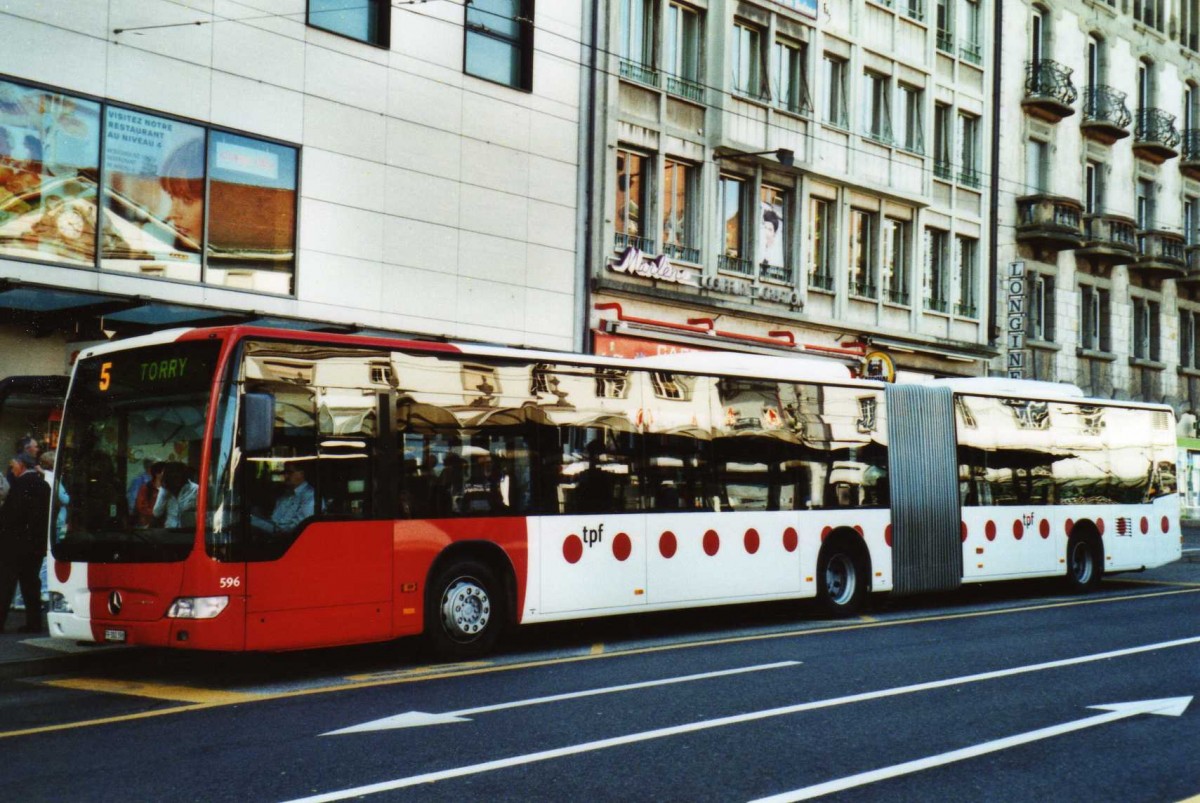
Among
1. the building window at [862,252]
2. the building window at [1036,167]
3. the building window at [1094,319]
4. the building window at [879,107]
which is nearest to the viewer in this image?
the building window at [862,252]

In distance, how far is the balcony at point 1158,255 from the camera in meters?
42.9

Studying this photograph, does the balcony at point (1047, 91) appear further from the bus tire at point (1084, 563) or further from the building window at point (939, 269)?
the bus tire at point (1084, 563)

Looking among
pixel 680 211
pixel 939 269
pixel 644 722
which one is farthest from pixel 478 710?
pixel 939 269

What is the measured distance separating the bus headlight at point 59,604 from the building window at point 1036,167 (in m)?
31.6

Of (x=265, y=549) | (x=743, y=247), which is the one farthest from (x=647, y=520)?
(x=743, y=247)

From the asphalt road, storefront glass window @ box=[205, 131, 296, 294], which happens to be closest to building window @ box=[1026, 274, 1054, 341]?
storefront glass window @ box=[205, 131, 296, 294]

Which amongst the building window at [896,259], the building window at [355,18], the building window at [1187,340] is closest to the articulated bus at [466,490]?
the building window at [355,18]

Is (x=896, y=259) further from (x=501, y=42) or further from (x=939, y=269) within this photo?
(x=501, y=42)

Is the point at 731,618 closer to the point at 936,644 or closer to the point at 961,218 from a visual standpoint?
the point at 936,644

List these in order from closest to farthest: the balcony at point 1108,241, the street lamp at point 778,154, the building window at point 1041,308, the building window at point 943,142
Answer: the street lamp at point 778,154 < the building window at point 943,142 < the building window at point 1041,308 < the balcony at point 1108,241

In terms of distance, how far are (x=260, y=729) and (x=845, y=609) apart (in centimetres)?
967

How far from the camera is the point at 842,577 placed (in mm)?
17406

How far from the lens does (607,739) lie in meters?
8.49

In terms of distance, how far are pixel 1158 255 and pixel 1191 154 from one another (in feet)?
16.3
